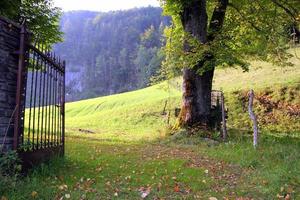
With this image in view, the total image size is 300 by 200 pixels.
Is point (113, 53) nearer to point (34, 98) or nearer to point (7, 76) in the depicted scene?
point (34, 98)

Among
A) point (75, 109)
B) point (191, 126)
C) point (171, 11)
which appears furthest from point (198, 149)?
point (75, 109)

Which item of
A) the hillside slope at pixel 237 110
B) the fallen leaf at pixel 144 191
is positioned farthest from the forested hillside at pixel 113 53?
the fallen leaf at pixel 144 191

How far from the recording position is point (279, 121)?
73.8 ft

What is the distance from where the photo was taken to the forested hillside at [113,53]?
125250 millimetres

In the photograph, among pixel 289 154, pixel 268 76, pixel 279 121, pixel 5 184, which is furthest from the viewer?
pixel 268 76

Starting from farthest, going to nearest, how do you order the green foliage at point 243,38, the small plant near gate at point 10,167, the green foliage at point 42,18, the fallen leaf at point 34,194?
the green foliage at point 42,18, the green foliage at point 243,38, the small plant near gate at point 10,167, the fallen leaf at point 34,194

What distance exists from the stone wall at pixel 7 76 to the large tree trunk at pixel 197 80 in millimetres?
11149

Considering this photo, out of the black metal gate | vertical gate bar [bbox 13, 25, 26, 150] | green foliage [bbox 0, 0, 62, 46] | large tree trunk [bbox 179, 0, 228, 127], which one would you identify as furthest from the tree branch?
vertical gate bar [bbox 13, 25, 26, 150]

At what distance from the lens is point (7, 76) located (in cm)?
677

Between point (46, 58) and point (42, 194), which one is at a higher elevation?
point (46, 58)

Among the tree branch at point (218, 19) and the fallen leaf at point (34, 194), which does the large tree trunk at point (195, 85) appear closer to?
the tree branch at point (218, 19)

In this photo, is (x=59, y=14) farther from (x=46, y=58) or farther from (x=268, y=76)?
(x=268, y=76)

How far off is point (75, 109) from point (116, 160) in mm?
39792

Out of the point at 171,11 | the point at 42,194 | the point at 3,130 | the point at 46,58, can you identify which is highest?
the point at 171,11
